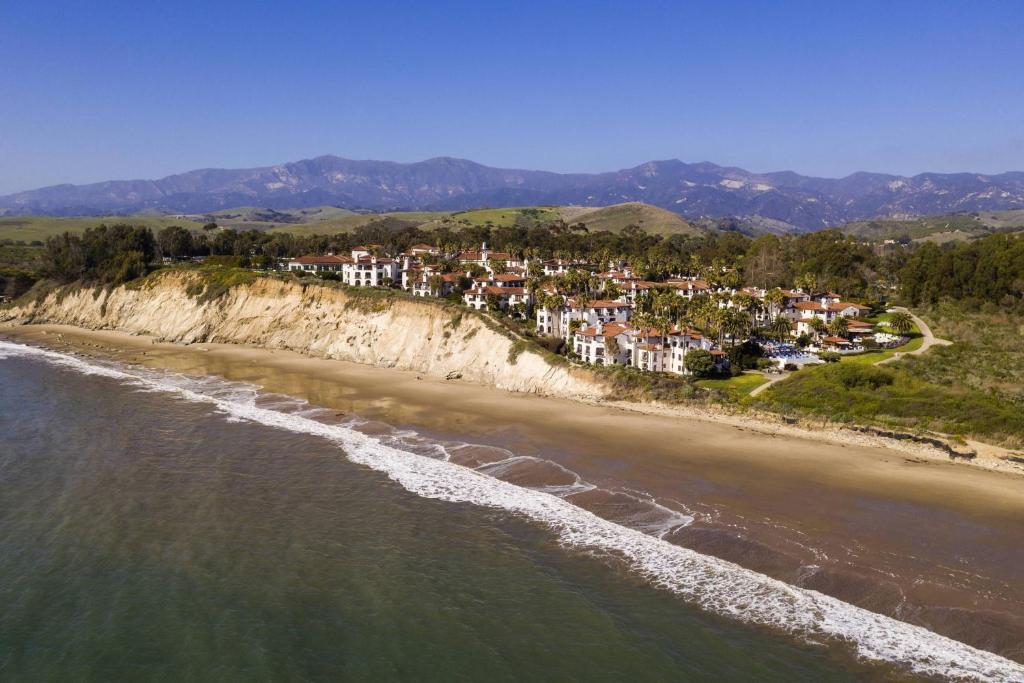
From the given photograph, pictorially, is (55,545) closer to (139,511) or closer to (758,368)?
(139,511)

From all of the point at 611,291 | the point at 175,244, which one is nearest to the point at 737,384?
the point at 611,291

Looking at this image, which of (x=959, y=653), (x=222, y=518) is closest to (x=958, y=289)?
(x=959, y=653)

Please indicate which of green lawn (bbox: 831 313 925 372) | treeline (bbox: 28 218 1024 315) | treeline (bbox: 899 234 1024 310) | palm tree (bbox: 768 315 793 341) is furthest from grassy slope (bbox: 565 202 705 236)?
palm tree (bbox: 768 315 793 341)

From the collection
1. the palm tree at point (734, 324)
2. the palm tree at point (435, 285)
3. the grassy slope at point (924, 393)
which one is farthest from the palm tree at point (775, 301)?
the palm tree at point (435, 285)

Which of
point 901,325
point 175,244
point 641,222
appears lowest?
point 901,325

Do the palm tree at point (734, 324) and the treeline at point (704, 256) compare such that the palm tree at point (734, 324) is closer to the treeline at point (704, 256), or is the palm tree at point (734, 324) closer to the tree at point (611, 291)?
the tree at point (611, 291)

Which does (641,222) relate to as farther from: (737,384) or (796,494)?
(796,494)
